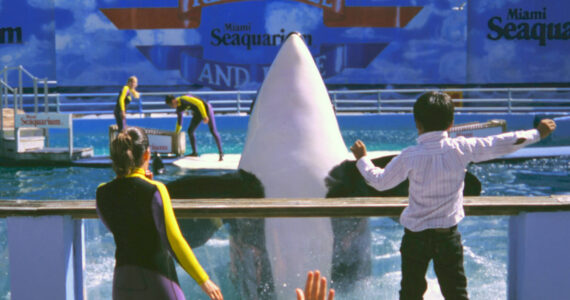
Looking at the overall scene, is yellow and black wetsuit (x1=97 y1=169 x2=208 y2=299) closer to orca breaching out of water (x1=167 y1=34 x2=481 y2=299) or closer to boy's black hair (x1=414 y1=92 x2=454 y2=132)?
boy's black hair (x1=414 y1=92 x2=454 y2=132)

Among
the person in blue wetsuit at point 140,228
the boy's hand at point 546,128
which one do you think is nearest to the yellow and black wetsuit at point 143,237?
the person in blue wetsuit at point 140,228

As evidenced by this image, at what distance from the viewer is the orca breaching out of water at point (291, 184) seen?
305cm

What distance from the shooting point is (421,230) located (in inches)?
79.3

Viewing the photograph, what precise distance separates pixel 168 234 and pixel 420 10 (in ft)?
70.5

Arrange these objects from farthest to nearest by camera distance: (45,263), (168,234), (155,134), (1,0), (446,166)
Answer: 1. (1,0)
2. (155,134)
3. (45,263)
4. (446,166)
5. (168,234)

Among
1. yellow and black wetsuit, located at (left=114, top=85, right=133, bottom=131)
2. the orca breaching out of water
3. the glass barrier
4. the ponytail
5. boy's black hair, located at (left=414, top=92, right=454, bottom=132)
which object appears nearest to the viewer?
the ponytail

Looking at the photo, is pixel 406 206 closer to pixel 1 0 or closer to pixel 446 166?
pixel 446 166

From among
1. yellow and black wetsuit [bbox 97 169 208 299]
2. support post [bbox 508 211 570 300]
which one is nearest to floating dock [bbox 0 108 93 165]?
yellow and black wetsuit [bbox 97 169 208 299]

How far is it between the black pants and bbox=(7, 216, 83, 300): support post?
1.26 m

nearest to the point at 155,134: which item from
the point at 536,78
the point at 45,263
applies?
the point at 45,263

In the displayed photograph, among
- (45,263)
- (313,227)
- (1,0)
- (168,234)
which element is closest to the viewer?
(168,234)

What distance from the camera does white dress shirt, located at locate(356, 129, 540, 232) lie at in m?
2.00

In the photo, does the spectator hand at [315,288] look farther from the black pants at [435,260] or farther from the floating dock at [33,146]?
the floating dock at [33,146]

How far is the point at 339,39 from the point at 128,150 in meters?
20.6
